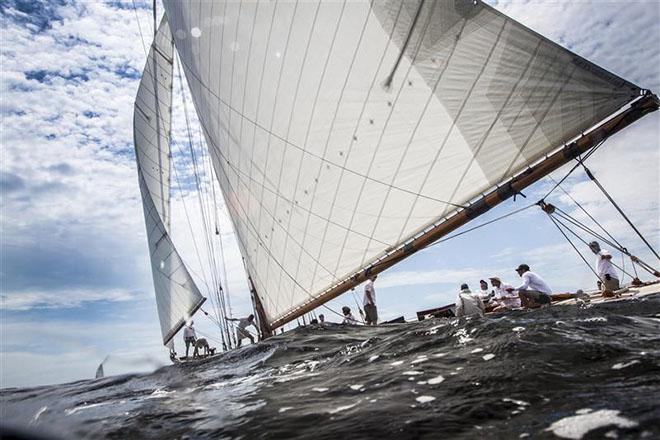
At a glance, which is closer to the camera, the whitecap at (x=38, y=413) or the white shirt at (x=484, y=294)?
the whitecap at (x=38, y=413)

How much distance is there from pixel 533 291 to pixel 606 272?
1.55 m

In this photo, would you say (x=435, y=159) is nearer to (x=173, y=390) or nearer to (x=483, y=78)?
(x=483, y=78)

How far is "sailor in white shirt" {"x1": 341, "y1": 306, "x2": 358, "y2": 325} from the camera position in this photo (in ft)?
39.6

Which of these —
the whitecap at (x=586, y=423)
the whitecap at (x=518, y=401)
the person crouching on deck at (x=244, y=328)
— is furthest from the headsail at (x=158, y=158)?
the whitecap at (x=586, y=423)

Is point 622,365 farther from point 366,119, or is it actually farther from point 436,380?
point 366,119

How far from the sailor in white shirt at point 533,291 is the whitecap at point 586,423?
6410 mm

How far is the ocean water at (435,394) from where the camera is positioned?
209 cm

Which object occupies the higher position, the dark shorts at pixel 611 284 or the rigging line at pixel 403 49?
the rigging line at pixel 403 49

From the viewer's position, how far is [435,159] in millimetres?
7426

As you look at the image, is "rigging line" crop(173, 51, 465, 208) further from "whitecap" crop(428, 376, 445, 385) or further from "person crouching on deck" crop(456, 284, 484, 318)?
"whitecap" crop(428, 376, 445, 385)

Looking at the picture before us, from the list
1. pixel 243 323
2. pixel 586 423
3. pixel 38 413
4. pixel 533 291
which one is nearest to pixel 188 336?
pixel 243 323

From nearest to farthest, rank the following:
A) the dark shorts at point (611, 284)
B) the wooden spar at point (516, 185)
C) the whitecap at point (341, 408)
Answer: the whitecap at point (341, 408), the wooden spar at point (516, 185), the dark shorts at point (611, 284)

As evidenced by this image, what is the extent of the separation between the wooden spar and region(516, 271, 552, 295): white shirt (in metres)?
1.79

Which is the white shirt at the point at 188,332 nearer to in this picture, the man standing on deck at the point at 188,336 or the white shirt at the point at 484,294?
the man standing on deck at the point at 188,336
